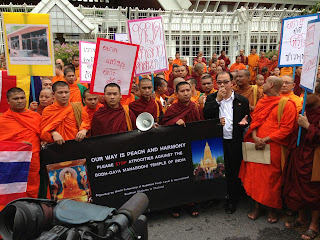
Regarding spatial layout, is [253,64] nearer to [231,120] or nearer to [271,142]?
[231,120]

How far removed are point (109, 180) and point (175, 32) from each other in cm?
1424

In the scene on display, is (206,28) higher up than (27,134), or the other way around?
(206,28)

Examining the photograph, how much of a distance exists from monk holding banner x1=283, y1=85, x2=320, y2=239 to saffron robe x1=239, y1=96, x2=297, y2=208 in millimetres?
126

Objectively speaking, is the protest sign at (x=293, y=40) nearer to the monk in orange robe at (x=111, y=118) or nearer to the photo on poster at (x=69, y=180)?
the monk in orange robe at (x=111, y=118)

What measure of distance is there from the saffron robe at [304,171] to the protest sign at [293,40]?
4.96 feet

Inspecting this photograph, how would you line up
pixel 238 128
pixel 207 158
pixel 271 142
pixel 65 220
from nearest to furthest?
pixel 65 220 < pixel 271 142 < pixel 207 158 < pixel 238 128

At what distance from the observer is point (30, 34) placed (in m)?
3.83

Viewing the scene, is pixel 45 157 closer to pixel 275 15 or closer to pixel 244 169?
pixel 244 169

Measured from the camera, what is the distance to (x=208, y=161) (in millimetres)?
3637

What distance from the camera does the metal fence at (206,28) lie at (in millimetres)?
15641

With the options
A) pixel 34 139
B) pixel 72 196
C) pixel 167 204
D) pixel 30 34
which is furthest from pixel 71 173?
pixel 30 34

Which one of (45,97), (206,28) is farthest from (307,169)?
(206,28)

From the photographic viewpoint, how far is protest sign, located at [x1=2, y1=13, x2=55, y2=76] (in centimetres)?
380

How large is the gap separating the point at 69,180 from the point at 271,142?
7.82 feet
